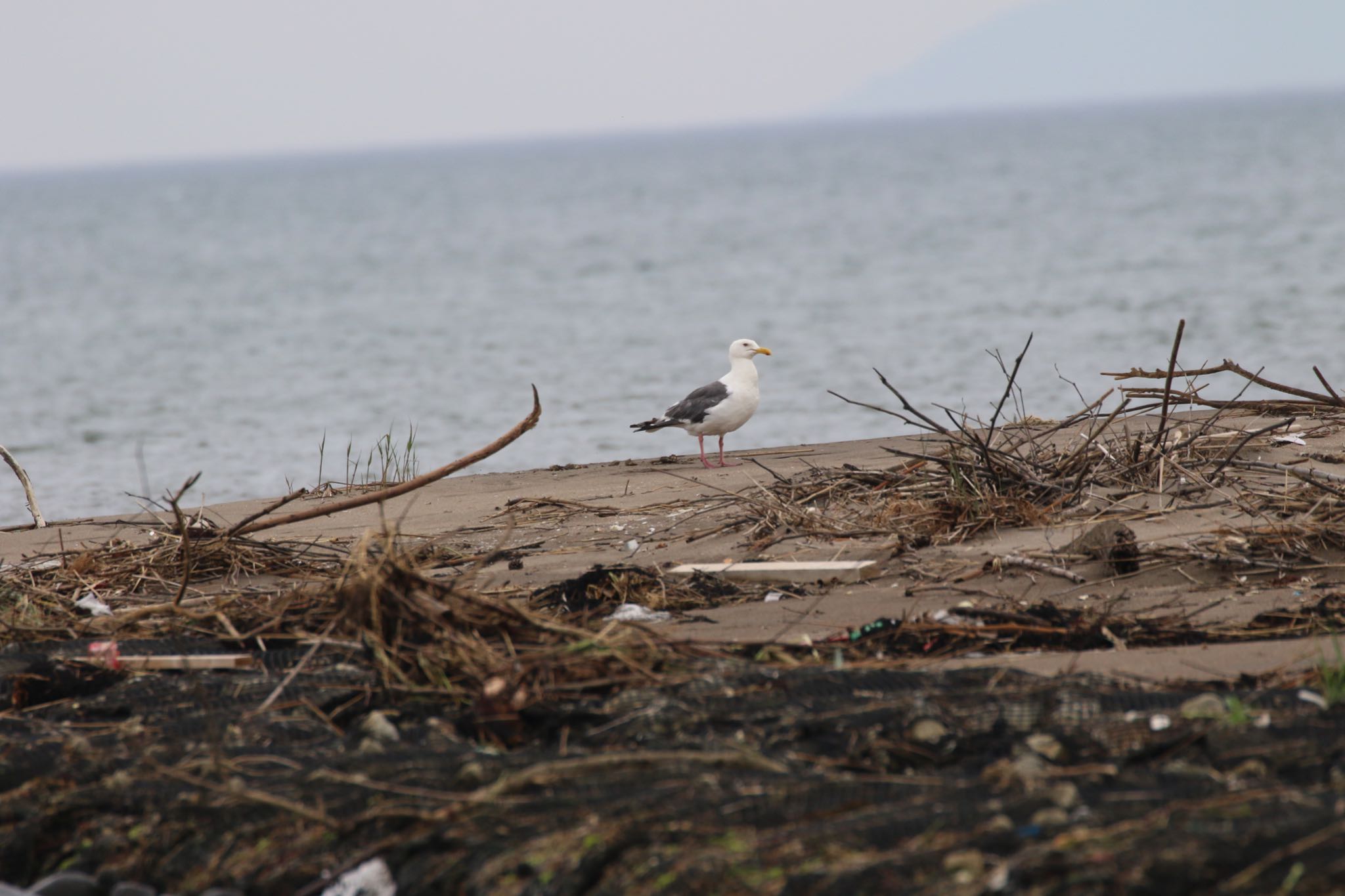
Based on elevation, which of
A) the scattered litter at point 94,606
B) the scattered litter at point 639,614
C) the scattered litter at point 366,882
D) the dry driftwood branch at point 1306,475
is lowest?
the scattered litter at point 94,606

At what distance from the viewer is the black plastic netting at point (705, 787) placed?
2363 mm

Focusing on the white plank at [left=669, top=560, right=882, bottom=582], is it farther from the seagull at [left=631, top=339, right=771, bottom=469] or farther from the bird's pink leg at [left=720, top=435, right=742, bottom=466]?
the seagull at [left=631, top=339, right=771, bottom=469]

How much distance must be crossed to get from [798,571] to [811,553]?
1.32 feet

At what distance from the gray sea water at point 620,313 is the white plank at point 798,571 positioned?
5.42 meters

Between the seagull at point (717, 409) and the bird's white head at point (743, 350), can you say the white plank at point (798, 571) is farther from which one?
the bird's white head at point (743, 350)

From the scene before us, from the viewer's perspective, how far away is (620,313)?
23781mm

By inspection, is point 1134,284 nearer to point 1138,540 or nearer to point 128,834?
point 1138,540

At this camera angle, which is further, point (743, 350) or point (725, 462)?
point (743, 350)

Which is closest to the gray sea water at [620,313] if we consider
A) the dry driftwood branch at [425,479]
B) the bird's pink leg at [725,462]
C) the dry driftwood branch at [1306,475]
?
the bird's pink leg at [725,462]

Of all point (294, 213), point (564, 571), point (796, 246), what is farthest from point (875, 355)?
point (294, 213)

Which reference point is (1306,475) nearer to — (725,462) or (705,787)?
(705,787)

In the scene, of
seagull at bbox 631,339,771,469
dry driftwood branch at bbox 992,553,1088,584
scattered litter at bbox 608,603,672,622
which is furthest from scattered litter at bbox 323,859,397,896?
seagull at bbox 631,339,771,469

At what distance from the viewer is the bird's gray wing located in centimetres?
865

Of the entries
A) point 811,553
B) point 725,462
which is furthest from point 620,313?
point 811,553
